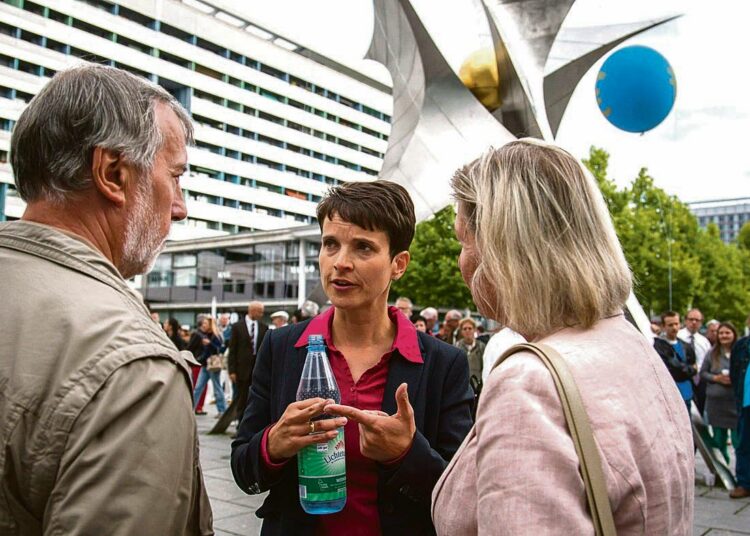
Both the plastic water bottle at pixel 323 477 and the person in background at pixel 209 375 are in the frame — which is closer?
the plastic water bottle at pixel 323 477

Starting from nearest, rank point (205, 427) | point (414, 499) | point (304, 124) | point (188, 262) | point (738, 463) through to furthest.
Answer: point (414, 499) → point (738, 463) → point (205, 427) → point (188, 262) → point (304, 124)

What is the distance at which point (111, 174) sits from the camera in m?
1.38

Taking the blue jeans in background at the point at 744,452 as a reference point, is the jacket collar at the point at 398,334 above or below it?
above

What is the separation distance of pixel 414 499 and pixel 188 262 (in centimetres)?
5278

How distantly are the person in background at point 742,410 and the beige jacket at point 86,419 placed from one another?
274 inches

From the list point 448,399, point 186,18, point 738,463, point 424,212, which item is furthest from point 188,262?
point 448,399

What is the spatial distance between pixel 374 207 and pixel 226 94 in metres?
61.7

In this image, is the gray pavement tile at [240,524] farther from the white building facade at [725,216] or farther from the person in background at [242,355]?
the white building facade at [725,216]

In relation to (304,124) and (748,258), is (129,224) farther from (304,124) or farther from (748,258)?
(304,124)

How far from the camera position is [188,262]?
173 feet

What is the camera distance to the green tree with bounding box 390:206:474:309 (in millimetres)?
36188

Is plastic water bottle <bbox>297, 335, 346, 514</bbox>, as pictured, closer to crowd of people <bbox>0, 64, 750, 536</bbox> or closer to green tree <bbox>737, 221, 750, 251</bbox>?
crowd of people <bbox>0, 64, 750, 536</bbox>

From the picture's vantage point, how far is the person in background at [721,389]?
27.0ft

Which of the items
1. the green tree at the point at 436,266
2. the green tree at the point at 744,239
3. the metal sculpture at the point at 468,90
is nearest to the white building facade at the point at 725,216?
the green tree at the point at 744,239
